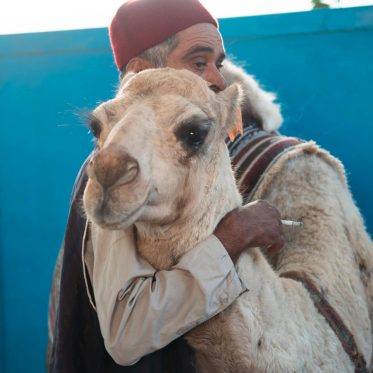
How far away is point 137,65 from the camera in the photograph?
6.82 ft

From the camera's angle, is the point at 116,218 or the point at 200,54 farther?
the point at 200,54

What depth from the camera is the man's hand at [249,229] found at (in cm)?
151

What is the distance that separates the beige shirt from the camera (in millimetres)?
1408

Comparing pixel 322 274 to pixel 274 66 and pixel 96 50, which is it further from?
pixel 96 50

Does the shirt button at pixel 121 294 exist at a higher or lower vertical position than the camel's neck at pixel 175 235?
lower

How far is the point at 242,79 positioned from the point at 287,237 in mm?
779

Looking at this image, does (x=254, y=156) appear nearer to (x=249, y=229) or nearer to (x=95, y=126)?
(x=249, y=229)

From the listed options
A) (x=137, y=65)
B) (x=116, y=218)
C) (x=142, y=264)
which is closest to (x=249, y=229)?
(x=142, y=264)

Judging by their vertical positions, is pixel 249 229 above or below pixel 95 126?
below

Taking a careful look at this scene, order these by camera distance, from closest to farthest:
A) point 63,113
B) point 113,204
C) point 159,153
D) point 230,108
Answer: point 113,204 → point 159,153 → point 230,108 → point 63,113

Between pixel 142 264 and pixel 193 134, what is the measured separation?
1.14ft

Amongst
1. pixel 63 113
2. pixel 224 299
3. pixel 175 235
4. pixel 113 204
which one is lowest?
pixel 63 113

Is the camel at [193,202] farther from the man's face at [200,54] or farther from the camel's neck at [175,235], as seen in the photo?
the man's face at [200,54]

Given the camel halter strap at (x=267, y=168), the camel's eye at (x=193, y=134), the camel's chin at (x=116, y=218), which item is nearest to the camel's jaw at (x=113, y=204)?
the camel's chin at (x=116, y=218)
